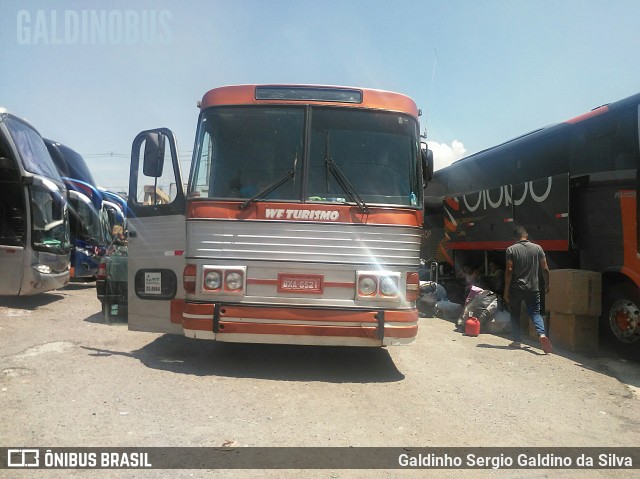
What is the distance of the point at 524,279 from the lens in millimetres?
7668

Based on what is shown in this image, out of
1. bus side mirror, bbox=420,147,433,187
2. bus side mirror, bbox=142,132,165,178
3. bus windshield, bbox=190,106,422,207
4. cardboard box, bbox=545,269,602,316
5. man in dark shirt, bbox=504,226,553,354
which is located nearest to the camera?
bus windshield, bbox=190,106,422,207

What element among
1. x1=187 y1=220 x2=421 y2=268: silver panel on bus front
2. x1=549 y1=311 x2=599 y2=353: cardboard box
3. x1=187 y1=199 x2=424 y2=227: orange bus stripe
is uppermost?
x1=187 y1=199 x2=424 y2=227: orange bus stripe

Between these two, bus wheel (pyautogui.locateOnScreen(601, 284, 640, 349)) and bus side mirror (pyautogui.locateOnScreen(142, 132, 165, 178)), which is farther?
bus wheel (pyautogui.locateOnScreen(601, 284, 640, 349))

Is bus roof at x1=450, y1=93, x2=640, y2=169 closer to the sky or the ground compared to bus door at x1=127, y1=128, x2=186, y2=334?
closer to the sky

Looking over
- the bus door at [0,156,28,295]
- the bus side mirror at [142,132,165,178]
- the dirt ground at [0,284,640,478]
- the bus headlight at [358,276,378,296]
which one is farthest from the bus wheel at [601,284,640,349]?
the bus door at [0,156,28,295]

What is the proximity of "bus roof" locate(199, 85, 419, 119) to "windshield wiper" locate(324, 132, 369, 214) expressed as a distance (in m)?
0.56

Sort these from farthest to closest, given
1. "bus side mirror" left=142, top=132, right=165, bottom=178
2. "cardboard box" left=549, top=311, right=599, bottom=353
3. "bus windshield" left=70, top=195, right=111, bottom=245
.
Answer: "bus windshield" left=70, top=195, right=111, bottom=245, "cardboard box" left=549, top=311, right=599, bottom=353, "bus side mirror" left=142, top=132, right=165, bottom=178

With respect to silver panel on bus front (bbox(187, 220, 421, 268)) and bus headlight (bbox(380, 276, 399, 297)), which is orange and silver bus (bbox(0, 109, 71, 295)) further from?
bus headlight (bbox(380, 276, 399, 297))

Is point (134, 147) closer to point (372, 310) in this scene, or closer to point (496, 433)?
point (372, 310)

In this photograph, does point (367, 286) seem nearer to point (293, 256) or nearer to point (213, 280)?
point (293, 256)

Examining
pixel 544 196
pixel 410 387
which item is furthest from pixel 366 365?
pixel 544 196

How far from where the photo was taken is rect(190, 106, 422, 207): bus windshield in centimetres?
566

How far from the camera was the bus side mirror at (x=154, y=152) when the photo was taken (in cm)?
595

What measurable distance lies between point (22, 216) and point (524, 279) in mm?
8958
